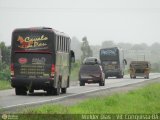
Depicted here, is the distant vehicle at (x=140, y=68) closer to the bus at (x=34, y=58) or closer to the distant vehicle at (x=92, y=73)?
the distant vehicle at (x=92, y=73)

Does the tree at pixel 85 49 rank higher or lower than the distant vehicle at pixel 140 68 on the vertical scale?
higher

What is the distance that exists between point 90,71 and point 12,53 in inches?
817

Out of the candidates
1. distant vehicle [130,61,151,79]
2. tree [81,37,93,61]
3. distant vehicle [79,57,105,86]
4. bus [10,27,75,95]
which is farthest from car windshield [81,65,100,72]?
tree [81,37,93,61]

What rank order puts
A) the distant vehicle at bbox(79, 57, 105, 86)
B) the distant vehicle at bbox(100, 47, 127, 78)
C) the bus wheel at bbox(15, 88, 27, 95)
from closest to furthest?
1. the bus wheel at bbox(15, 88, 27, 95)
2. the distant vehicle at bbox(79, 57, 105, 86)
3. the distant vehicle at bbox(100, 47, 127, 78)

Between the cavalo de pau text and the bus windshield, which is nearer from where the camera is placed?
the cavalo de pau text

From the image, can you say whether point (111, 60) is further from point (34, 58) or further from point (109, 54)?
point (34, 58)

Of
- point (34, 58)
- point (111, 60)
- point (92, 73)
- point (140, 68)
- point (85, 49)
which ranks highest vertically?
point (85, 49)

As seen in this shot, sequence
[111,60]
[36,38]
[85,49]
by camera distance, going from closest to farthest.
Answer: [36,38] → [111,60] → [85,49]

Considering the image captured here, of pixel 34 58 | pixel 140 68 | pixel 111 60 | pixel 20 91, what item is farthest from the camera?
pixel 111 60

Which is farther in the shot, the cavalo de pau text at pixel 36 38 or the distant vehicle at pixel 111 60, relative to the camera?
the distant vehicle at pixel 111 60

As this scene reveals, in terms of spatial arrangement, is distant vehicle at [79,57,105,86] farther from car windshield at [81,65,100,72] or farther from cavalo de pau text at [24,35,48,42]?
cavalo de pau text at [24,35,48,42]

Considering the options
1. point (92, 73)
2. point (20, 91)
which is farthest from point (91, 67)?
point (20, 91)

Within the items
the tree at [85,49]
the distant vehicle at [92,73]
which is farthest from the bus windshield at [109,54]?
the tree at [85,49]

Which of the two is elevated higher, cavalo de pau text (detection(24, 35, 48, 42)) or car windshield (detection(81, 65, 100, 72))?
cavalo de pau text (detection(24, 35, 48, 42))
